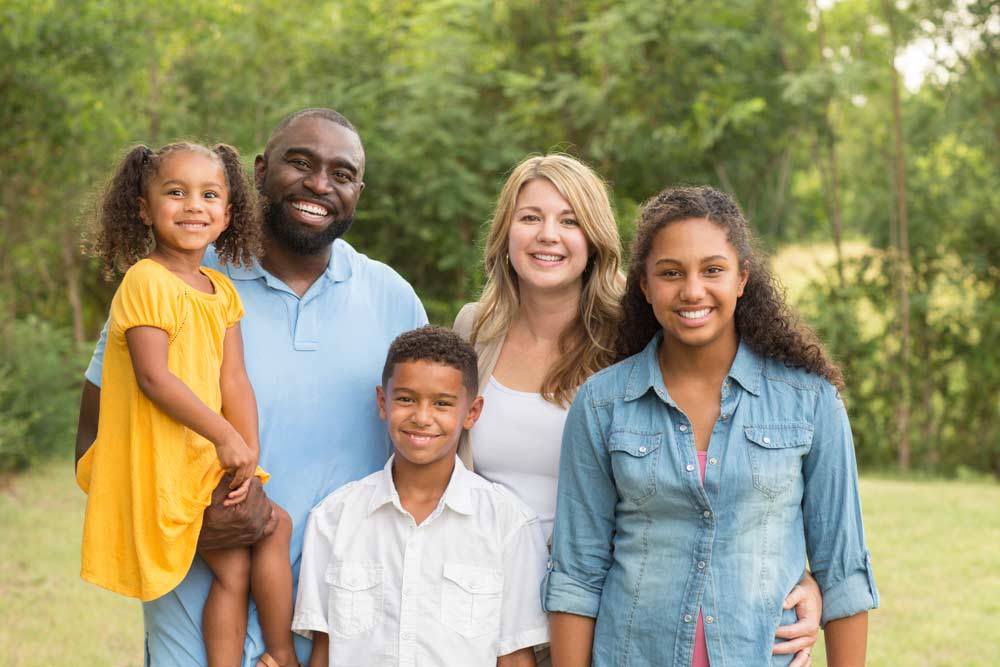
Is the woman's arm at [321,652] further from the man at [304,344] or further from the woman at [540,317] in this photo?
the woman at [540,317]

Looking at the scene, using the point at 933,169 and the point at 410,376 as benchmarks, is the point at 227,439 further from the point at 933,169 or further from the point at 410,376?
the point at 933,169

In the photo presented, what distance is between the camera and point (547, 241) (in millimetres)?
3143

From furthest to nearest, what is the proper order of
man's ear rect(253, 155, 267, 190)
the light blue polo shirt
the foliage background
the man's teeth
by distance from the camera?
the foliage background < man's ear rect(253, 155, 267, 190) < the man's teeth < the light blue polo shirt

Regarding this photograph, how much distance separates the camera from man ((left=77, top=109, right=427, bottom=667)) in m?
2.85

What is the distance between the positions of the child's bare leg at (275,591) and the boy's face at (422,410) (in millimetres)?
374

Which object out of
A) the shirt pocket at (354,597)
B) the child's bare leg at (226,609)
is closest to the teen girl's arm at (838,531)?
the shirt pocket at (354,597)

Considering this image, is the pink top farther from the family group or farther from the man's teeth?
the man's teeth

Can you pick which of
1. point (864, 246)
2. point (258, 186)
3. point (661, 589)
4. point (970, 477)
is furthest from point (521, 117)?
point (661, 589)

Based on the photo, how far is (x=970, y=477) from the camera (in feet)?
37.9

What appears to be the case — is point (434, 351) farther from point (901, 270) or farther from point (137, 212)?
point (901, 270)

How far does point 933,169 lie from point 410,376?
1078cm

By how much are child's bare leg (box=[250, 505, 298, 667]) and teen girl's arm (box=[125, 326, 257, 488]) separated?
28cm

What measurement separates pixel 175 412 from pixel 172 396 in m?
0.04

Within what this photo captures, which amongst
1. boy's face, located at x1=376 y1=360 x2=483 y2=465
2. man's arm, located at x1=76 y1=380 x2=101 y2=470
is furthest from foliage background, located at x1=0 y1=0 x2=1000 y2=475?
boy's face, located at x1=376 y1=360 x2=483 y2=465
